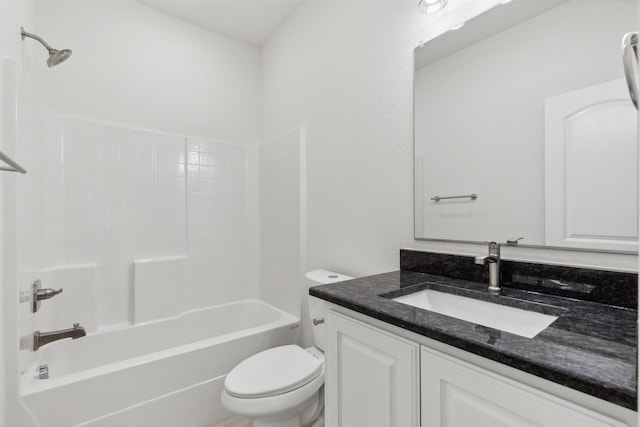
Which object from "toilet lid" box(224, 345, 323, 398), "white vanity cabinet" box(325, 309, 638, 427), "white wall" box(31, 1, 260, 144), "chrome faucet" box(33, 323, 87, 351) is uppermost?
"white wall" box(31, 1, 260, 144)

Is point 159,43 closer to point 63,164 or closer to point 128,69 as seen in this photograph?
point 128,69

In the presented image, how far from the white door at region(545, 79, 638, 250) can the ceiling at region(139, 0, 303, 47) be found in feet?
6.35

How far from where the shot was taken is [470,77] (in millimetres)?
1239

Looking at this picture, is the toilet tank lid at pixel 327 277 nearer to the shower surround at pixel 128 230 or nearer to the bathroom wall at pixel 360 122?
the bathroom wall at pixel 360 122

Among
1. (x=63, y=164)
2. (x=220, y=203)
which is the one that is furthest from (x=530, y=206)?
(x=63, y=164)

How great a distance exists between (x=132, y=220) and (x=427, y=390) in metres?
2.13

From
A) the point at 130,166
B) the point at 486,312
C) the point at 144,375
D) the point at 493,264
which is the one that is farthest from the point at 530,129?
the point at 130,166

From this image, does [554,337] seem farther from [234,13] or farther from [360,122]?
[234,13]

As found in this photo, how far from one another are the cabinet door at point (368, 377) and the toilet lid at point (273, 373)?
369 millimetres

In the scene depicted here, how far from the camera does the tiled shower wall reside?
1811 millimetres

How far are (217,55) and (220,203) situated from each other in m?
1.23

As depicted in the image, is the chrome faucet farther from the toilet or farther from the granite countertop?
the granite countertop

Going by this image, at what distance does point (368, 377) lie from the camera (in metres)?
0.89

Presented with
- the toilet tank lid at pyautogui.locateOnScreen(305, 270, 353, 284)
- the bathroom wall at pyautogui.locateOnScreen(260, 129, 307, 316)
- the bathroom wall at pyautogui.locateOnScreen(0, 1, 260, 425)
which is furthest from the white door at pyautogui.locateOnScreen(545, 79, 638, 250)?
the bathroom wall at pyautogui.locateOnScreen(0, 1, 260, 425)
